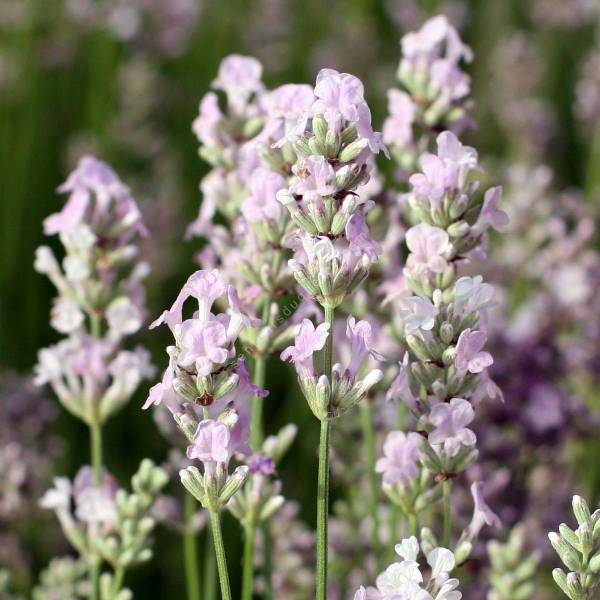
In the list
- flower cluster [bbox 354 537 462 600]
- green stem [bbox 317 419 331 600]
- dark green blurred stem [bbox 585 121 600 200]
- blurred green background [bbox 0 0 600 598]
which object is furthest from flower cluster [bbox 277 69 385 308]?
dark green blurred stem [bbox 585 121 600 200]

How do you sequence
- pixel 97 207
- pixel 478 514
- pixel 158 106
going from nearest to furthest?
1. pixel 478 514
2. pixel 97 207
3. pixel 158 106

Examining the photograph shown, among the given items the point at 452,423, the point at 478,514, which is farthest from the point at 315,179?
the point at 478,514

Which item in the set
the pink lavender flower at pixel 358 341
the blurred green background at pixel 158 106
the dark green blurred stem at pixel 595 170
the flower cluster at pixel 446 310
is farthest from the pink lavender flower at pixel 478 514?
the dark green blurred stem at pixel 595 170

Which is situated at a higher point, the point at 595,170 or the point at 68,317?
the point at 595,170

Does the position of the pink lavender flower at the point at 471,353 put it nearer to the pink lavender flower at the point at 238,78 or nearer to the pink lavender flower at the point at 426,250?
the pink lavender flower at the point at 426,250

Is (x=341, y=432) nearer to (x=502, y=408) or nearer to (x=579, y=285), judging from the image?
(x=502, y=408)

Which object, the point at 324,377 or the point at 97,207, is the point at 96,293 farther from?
the point at 324,377

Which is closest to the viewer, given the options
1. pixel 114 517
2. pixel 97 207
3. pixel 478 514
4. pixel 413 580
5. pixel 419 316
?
pixel 413 580
